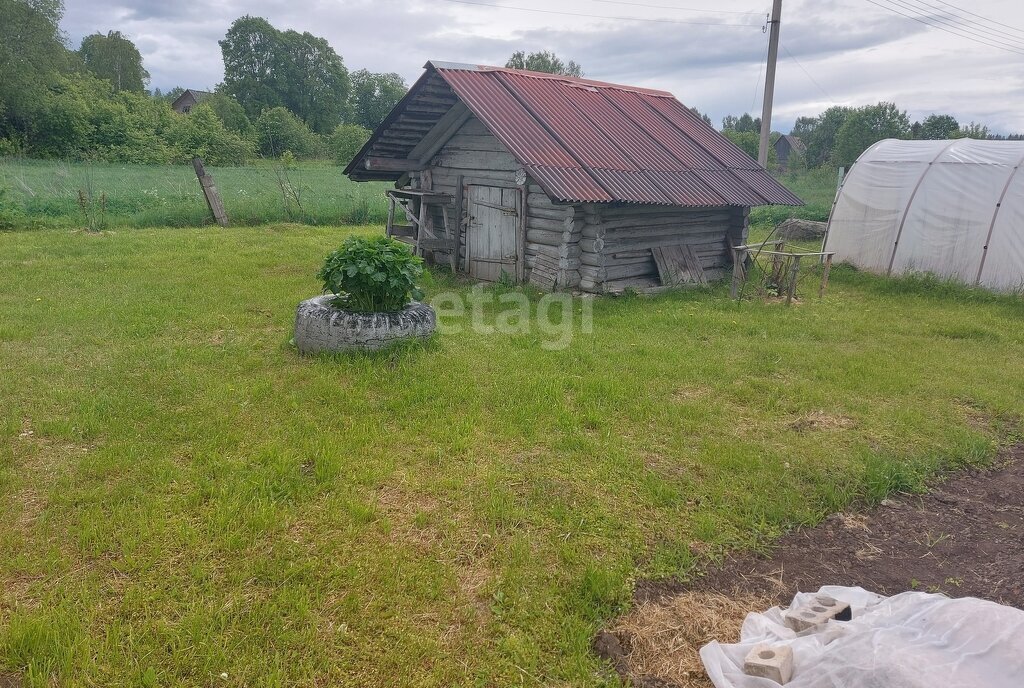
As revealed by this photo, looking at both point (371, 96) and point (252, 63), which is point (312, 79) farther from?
point (371, 96)

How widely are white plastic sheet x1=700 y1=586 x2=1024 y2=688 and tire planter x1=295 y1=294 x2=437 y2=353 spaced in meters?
4.95

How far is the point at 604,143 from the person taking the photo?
11391mm

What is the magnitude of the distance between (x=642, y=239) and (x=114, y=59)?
67.0 metres

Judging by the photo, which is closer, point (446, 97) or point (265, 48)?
point (446, 97)

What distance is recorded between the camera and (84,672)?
9.68 feet

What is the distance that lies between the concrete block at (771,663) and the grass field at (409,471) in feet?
2.44

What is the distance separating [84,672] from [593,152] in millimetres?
9889

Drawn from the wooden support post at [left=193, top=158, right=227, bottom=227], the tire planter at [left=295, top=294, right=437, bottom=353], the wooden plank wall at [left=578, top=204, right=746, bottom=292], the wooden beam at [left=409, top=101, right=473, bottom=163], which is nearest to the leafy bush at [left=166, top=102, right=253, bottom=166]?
the wooden support post at [left=193, top=158, right=227, bottom=227]

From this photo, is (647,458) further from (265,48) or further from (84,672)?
(265,48)

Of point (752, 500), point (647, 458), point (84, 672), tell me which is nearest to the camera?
point (84, 672)

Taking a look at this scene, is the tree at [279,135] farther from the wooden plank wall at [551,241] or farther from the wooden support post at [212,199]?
the wooden plank wall at [551,241]

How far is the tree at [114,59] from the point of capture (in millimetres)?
58594

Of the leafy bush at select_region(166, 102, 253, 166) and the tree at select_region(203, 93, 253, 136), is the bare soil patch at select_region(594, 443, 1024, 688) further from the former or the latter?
the tree at select_region(203, 93, 253, 136)

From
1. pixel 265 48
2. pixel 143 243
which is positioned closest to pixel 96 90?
pixel 265 48
